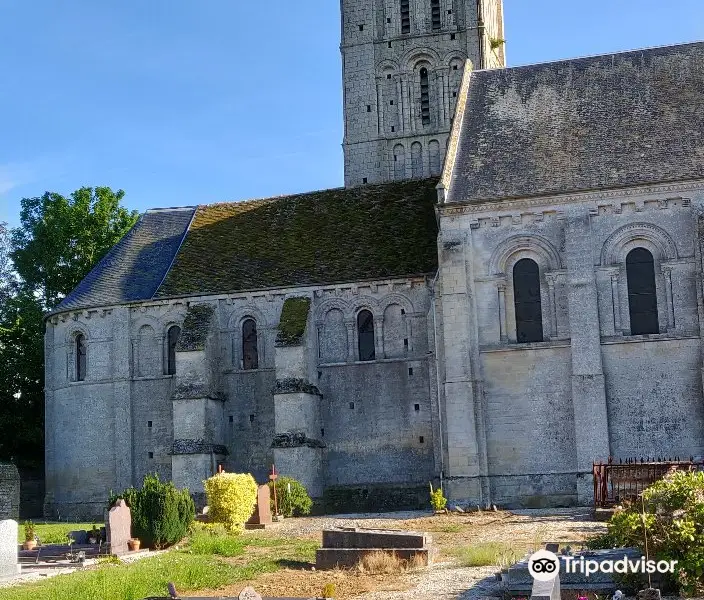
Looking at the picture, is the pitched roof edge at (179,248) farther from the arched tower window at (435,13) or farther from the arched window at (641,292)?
the arched window at (641,292)

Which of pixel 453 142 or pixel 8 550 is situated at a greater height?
pixel 453 142

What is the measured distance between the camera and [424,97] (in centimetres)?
5397

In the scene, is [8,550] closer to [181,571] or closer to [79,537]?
[181,571]

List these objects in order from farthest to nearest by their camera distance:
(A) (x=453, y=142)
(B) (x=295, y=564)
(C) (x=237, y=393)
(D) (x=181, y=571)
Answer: (C) (x=237, y=393), (A) (x=453, y=142), (B) (x=295, y=564), (D) (x=181, y=571)

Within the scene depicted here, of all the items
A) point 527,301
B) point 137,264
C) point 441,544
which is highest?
point 137,264

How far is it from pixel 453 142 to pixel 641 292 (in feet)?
27.4

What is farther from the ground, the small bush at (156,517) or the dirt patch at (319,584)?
the small bush at (156,517)

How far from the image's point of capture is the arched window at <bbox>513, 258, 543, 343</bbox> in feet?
115

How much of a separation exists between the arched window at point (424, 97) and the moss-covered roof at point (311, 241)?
34.4 feet

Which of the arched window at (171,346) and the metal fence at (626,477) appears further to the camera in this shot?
the arched window at (171,346)

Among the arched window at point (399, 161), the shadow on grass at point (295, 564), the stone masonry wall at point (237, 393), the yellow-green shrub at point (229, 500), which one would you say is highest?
the arched window at point (399, 161)

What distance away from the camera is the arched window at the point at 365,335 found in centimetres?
3972

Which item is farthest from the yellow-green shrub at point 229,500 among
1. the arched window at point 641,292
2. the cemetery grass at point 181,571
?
the arched window at point 641,292

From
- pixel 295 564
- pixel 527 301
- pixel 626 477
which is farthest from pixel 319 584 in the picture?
pixel 527 301
